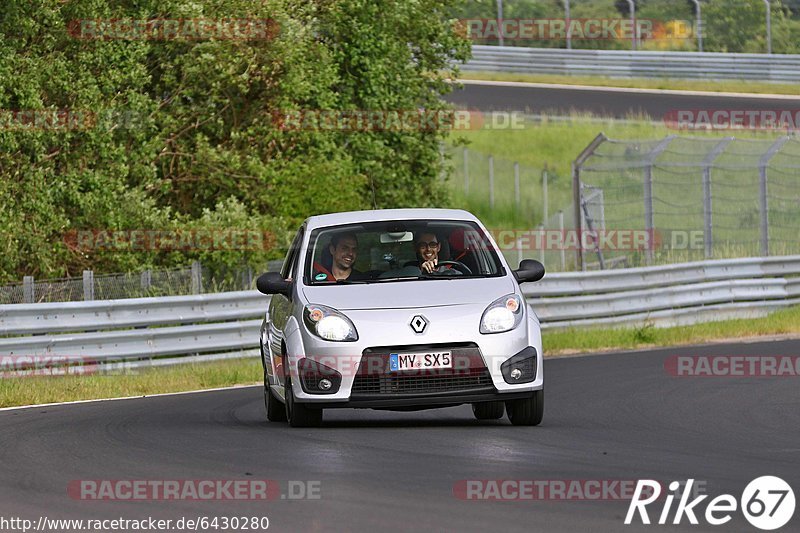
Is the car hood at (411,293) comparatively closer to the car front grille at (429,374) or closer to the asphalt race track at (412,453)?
the car front grille at (429,374)

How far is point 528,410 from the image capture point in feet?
38.0

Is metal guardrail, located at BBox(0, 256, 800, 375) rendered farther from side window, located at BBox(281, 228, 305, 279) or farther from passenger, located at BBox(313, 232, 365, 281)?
passenger, located at BBox(313, 232, 365, 281)

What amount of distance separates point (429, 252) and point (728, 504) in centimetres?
490

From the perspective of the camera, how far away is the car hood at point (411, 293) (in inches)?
447

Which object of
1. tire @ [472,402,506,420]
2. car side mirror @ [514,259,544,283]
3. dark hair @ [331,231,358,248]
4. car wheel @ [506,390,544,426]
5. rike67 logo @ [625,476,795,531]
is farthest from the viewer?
tire @ [472,402,506,420]

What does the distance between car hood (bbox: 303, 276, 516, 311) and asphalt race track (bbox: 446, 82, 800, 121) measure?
32207 millimetres

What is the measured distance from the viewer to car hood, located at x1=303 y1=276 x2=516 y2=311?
11344 mm

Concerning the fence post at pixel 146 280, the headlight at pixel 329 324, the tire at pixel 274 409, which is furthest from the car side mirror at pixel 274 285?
the fence post at pixel 146 280

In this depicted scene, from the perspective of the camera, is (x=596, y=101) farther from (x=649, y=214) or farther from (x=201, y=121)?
(x=649, y=214)

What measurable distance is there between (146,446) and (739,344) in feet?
38.6

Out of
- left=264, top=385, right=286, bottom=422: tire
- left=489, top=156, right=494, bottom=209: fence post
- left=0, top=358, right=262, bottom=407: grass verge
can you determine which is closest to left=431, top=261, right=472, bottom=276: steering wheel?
left=264, top=385, right=286, bottom=422: tire

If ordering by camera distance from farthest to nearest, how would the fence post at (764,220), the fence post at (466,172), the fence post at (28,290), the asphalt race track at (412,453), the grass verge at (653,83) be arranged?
the grass verge at (653,83) → the fence post at (466,172) → the fence post at (764,220) → the fence post at (28,290) → the asphalt race track at (412,453)

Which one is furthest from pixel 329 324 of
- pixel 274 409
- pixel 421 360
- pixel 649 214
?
pixel 649 214

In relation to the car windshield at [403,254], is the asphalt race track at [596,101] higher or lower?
lower
